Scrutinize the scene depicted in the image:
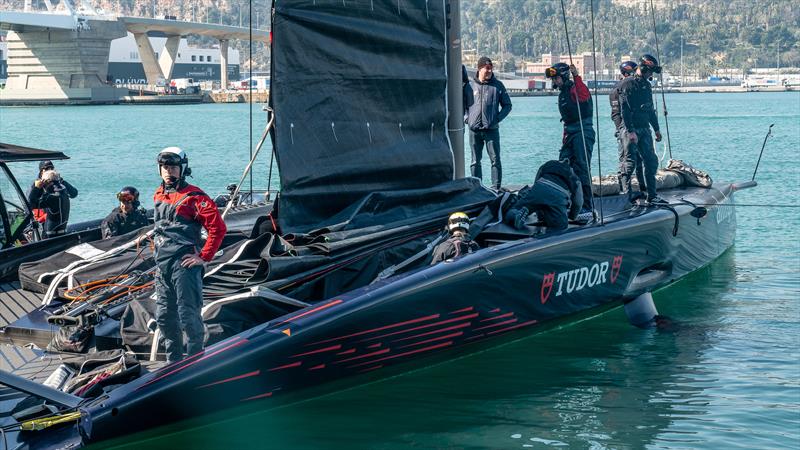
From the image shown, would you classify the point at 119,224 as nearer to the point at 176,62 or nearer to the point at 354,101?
the point at 354,101

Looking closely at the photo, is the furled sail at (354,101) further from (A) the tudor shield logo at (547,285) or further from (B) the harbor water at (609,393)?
(B) the harbor water at (609,393)

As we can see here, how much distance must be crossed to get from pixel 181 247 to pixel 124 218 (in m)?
4.28

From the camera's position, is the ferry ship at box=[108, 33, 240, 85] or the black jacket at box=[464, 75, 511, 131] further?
the ferry ship at box=[108, 33, 240, 85]

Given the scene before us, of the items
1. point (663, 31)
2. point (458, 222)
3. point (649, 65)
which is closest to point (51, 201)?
point (458, 222)

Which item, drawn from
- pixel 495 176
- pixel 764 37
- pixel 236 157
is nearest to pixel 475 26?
pixel 764 37

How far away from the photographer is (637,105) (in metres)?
12.0

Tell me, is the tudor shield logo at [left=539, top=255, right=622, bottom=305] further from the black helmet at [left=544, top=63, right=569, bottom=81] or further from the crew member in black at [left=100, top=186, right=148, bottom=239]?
the crew member in black at [left=100, top=186, right=148, bottom=239]

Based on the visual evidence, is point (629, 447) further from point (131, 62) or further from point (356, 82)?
point (131, 62)

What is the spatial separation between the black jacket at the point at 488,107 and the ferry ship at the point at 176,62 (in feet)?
449

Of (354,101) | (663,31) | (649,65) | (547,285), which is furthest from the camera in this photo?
(663,31)

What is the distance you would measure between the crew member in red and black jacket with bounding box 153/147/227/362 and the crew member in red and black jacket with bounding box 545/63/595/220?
4862mm

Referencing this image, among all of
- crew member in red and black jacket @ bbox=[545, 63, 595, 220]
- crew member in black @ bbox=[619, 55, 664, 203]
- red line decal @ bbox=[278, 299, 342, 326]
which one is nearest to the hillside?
crew member in black @ bbox=[619, 55, 664, 203]

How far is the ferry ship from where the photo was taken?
492 ft

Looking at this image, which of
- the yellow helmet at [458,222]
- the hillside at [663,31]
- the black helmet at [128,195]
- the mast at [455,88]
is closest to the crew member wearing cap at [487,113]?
the mast at [455,88]
